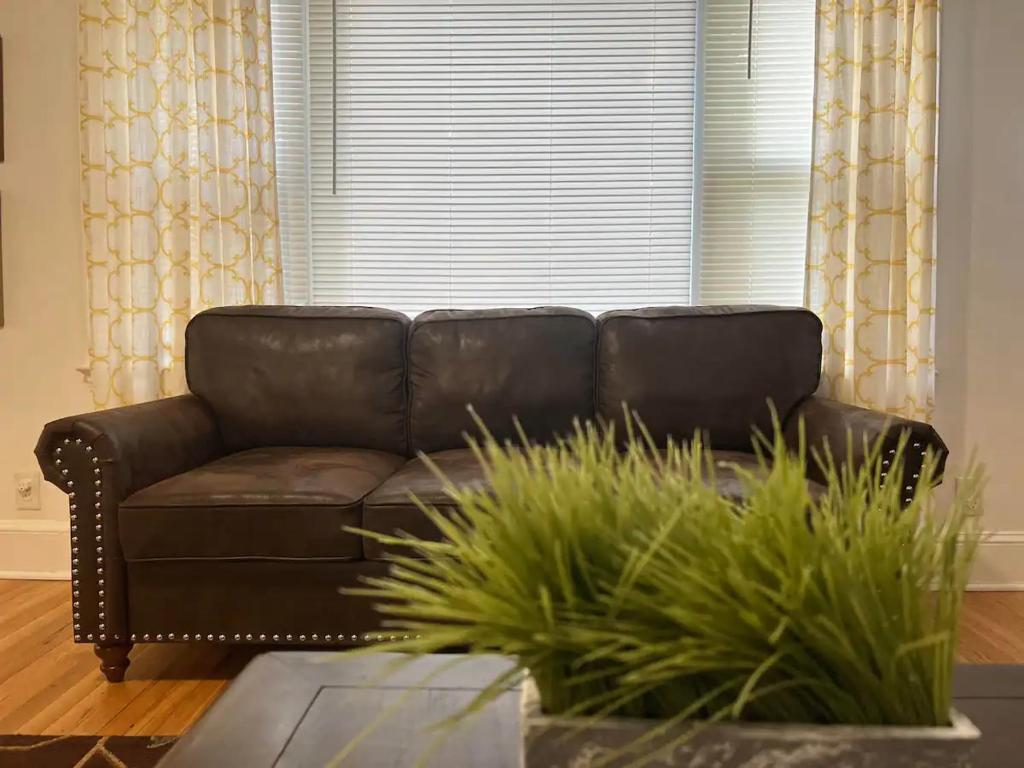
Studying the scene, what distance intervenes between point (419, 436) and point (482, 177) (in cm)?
108

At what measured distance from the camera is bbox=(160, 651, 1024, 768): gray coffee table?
101 cm

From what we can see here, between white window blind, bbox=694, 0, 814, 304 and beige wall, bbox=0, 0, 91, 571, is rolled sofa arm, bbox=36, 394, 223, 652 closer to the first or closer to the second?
beige wall, bbox=0, 0, 91, 571

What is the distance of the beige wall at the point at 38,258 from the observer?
10.5ft

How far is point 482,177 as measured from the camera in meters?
3.35

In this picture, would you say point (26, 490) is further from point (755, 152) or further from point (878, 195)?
point (878, 195)

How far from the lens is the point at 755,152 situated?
326cm

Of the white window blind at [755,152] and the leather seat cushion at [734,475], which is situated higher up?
the white window blind at [755,152]

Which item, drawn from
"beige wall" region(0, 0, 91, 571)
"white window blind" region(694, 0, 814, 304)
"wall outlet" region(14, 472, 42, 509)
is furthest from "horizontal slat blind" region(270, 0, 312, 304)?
"white window blind" region(694, 0, 814, 304)

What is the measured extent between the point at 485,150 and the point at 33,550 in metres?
2.22


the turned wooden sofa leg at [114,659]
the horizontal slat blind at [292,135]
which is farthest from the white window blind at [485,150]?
the turned wooden sofa leg at [114,659]

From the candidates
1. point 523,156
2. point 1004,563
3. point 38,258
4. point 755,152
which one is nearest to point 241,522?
point 38,258

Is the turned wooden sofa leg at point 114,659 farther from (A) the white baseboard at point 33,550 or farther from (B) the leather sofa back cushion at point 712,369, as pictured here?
(B) the leather sofa back cushion at point 712,369

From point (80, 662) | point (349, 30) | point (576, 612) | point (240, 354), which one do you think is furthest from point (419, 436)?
point (576, 612)

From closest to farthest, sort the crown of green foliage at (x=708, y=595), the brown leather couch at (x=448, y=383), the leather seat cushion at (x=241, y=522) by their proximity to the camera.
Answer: the crown of green foliage at (x=708, y=595), the leather seat cushion at (x=241, y=522), the brown leather couch at (x=448, y=383)
